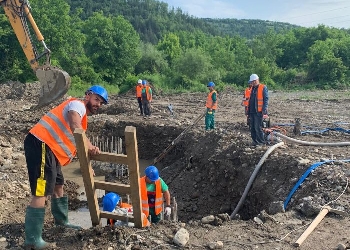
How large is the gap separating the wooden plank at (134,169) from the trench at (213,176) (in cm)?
278

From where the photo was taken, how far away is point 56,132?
159 inches

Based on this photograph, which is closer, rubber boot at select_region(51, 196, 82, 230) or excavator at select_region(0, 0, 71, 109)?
rubber boot at select_region(51, 196, 82, 230)

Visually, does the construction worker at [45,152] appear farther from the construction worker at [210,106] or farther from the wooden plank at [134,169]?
the construction worker at [210,106]

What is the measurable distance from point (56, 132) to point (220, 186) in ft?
15.4

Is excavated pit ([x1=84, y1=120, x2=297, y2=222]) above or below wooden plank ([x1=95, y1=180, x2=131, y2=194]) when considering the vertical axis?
below

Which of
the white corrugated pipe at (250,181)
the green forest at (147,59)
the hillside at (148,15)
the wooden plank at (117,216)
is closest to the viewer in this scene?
the wooden plank at (117,216)

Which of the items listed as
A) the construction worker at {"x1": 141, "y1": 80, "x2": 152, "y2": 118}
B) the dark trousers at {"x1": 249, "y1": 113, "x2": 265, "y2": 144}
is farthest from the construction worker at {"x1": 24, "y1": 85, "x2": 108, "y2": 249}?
the construction worker at {"x1": 141, "y1": 80, "x2": 152, "y2": 118}

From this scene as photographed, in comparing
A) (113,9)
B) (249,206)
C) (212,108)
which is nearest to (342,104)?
(212,108)

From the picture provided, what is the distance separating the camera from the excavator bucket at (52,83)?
9.79 m

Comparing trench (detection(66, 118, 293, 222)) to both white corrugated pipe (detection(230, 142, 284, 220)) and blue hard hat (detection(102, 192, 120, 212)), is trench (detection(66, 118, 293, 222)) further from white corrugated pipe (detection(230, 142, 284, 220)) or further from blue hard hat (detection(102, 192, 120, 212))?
blue hard hat (detection(102, 192, 120, 212))

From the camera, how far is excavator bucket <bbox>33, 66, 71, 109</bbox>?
32.1 ft

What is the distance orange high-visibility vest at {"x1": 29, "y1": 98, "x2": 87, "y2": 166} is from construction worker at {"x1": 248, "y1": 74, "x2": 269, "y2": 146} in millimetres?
5061

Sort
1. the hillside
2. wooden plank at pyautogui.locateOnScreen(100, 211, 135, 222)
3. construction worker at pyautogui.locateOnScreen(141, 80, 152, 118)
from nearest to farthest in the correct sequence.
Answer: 1. wooden plank at pyautogui.locateOnScreen(100, 211, 135, 222)
2. construction worker at pyautogui.locateOnScreen(141, 80, 152, 118)
3. the hillside

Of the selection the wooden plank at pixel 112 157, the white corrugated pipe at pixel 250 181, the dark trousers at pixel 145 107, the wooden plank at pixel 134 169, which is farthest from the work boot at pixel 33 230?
the dark trousers at pixel 145 107
